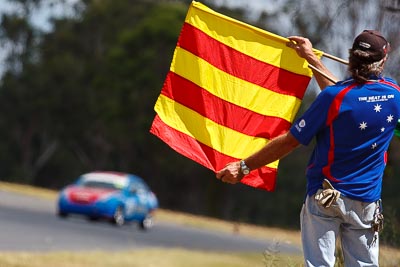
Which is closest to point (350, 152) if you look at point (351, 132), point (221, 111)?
point (351, 132)

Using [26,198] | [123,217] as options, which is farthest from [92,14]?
[123,217]

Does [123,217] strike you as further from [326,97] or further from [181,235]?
[326,97]

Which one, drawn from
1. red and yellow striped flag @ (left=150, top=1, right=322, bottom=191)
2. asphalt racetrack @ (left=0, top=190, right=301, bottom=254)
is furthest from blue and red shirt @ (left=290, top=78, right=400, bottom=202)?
asphalt racetrack @ (left=0, top=190, right=301, bottom=254)

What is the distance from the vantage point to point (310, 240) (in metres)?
6.26

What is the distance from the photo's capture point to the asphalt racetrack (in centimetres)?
2059

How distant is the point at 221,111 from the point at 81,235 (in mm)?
16358

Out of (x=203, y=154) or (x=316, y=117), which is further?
(x=203, y=154)

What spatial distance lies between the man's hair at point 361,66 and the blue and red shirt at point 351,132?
38 mm

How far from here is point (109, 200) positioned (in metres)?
31.8

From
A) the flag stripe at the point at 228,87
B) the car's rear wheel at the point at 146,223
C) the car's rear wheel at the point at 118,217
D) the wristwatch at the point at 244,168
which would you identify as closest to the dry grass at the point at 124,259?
the flag stripe at the point at 228,87

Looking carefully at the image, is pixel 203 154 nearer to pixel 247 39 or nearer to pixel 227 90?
pixel 227 90

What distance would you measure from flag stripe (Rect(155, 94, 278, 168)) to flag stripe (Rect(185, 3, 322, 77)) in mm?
542

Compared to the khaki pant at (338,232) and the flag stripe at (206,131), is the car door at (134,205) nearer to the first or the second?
the flag stripe at (206,131)

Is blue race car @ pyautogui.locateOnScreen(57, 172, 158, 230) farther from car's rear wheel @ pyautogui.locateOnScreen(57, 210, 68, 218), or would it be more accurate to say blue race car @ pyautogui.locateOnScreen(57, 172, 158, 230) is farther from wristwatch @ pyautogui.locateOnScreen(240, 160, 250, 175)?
wristwatch @ pyautogui.locateOnScreen(240, 160, 250, 175)
